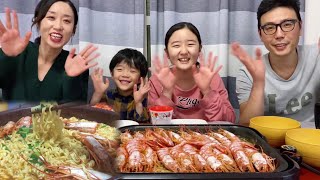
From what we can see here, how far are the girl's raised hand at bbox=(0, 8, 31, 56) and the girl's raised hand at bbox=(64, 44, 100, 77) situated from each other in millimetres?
261

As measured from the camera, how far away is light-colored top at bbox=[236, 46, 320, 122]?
2107 millimetres

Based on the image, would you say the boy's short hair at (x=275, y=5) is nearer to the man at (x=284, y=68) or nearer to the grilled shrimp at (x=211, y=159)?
the man at (x=284, y=68)

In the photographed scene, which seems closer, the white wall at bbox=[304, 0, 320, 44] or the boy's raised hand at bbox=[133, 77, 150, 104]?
the boy's raised hand at bbox=[133, 77, 150, 104]

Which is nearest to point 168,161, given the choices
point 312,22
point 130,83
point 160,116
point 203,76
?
point 160,116

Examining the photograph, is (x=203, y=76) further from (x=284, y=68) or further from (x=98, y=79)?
(x=98, y=79)

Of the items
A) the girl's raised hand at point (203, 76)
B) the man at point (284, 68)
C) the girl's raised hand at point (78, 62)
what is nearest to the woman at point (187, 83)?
the girl's raised hand at point (203, 76)

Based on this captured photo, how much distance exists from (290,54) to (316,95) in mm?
388

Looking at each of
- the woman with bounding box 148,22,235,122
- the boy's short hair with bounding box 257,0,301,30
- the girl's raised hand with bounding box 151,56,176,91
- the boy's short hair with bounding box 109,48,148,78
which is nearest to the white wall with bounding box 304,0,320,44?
the boy's short hair with bounding box 257,0,301,30

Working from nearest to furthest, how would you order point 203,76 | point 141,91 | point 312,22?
point 203,76 < point 141,91 < point 312,22

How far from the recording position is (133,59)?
6.54 feet

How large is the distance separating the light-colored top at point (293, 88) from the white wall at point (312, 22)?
13 cm

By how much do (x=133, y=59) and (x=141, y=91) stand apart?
0.19 m

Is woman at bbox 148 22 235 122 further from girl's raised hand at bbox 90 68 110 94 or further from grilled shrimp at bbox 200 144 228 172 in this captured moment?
grilled shrimp at bbox 200 144 228 172

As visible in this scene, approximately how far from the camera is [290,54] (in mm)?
2041
